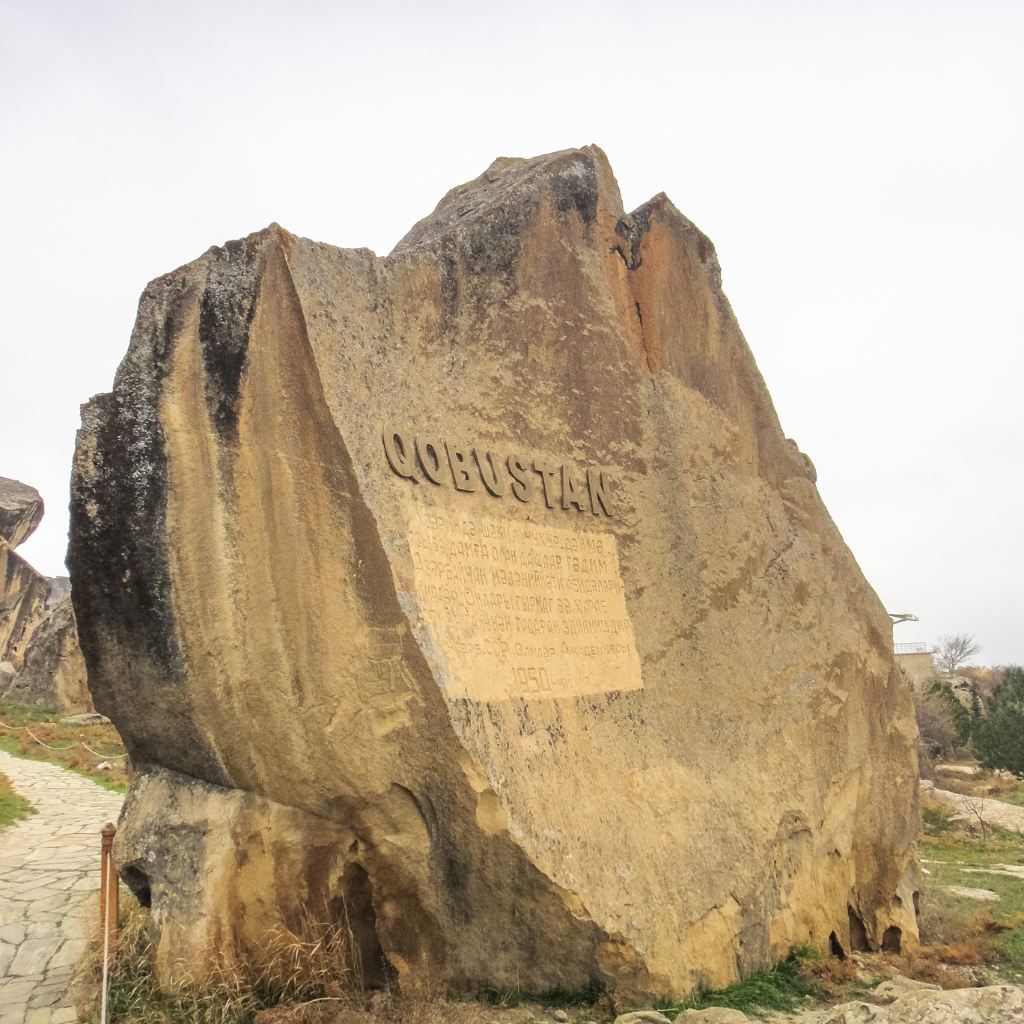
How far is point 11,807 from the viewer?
935cm

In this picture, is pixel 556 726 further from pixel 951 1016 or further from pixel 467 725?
pixel 951 1016

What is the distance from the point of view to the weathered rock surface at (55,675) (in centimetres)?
1906

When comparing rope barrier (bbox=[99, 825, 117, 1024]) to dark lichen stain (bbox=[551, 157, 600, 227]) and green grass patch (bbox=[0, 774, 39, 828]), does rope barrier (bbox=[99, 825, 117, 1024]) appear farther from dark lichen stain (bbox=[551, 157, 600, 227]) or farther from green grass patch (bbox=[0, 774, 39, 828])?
green grass patch (bbox=[0, 774, 39, 828])

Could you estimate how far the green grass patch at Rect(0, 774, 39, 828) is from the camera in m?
8.86

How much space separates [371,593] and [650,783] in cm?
211

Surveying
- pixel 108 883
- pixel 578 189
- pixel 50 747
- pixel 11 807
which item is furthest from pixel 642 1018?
pixel 50 747

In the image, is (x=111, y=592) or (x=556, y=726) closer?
(x=111, y=592)

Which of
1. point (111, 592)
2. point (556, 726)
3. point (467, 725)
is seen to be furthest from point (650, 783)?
point (111, 592)

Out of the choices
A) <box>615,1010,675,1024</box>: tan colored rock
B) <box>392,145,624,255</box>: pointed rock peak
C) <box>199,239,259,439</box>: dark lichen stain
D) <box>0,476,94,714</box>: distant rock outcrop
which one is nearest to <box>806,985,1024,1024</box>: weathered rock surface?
<box>615,1010,675,1024</box>: tan colored rock

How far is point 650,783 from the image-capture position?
5.09 meters

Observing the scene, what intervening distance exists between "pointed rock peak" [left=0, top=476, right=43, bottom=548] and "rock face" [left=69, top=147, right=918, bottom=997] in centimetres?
2232

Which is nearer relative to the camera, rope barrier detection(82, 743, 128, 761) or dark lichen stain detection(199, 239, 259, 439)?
dark lichen stain detection(199, 239, 259, 439)

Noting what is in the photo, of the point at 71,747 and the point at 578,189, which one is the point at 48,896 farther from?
the point at 71,747

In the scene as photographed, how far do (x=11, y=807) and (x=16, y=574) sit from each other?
1838 cm
